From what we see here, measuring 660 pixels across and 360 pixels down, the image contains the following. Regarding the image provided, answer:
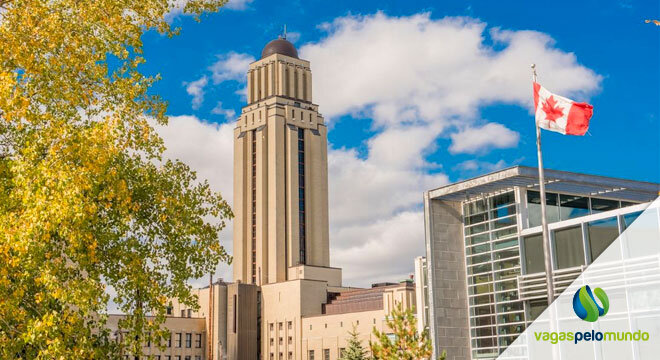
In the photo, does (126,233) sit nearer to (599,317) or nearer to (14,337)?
A: (14,337)

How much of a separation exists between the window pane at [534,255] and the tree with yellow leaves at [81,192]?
17.9 meters

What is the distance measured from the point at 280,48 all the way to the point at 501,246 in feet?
297

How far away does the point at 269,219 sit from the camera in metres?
108

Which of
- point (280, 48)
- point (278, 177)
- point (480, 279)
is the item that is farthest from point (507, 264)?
point (280, 48)

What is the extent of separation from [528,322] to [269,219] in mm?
77867

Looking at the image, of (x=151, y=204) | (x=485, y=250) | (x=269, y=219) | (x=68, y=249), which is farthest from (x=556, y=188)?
(x=269, y=219)

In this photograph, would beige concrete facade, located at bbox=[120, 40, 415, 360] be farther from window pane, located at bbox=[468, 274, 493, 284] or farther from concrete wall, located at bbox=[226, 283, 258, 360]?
window pane, located at bbox=[468, 274, 493, 284]

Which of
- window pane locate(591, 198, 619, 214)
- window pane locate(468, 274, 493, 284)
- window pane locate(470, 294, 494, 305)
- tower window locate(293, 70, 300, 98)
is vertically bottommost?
window pane locate(470, 294, 494, 305)

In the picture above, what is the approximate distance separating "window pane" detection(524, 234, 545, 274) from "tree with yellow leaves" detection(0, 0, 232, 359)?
17.9 meters

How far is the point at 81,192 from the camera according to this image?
14391 mm

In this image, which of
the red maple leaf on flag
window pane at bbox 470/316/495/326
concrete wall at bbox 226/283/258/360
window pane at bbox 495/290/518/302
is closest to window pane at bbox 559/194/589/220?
window pane at bbox 495/290/518/302

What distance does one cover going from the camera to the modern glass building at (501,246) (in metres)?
32.2

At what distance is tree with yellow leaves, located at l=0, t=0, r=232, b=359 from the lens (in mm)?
14133

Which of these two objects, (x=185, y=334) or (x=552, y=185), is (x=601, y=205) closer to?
(x=552, y=185)
